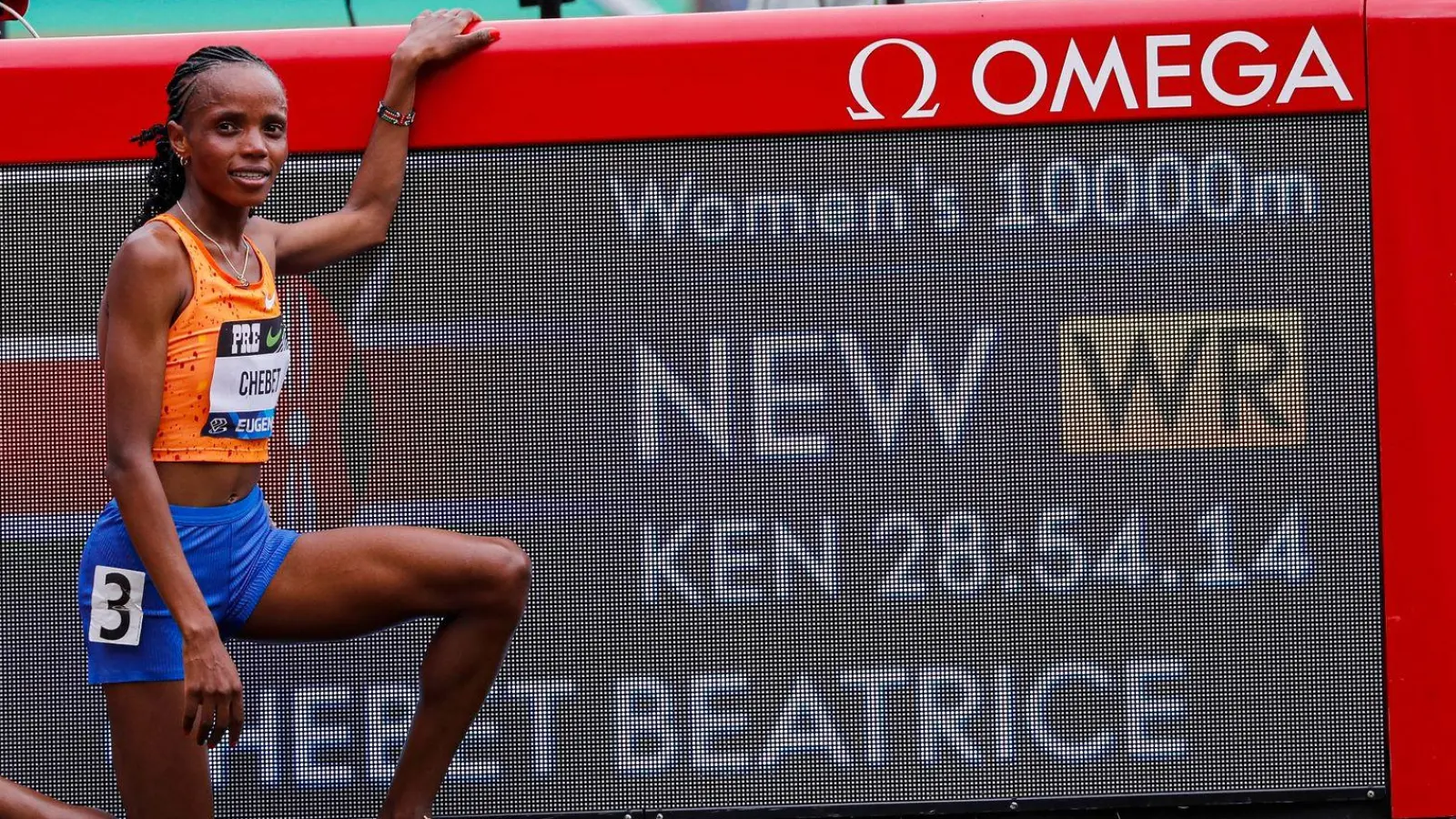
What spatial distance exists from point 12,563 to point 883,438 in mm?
1576

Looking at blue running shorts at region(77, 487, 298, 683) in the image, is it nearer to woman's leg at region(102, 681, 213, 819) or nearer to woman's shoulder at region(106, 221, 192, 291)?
woman's leg at region(102, 681, 213, 819)

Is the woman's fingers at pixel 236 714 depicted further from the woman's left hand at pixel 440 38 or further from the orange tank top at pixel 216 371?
the woman's left hand at pixel 440 38

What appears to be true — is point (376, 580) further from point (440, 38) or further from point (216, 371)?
point (440, 38)

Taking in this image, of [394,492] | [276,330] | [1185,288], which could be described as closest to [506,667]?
[394,492]

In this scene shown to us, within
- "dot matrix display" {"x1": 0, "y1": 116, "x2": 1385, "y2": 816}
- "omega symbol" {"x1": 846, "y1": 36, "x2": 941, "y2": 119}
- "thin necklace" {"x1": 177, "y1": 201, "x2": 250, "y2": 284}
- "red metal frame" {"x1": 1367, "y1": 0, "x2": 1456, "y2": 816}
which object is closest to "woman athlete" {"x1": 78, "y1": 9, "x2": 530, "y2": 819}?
"thin necklace" {"x1": 177, "y1": 201, "x2": 250, "y2": 284}

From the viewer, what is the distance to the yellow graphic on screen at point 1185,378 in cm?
267

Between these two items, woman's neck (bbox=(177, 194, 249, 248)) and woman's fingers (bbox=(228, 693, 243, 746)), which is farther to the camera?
woman's neck (bbox=(177, 194, 249, 248))

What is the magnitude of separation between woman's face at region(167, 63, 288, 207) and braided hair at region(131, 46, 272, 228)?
2 centimetres

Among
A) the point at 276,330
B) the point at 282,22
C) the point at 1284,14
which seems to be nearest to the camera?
the point at 276,330

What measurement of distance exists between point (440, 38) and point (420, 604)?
1.00 metres

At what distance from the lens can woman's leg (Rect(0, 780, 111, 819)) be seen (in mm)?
2520

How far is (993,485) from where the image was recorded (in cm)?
268

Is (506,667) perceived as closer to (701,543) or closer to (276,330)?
(701,543)

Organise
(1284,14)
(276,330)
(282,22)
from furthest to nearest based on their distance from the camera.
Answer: (282,22) < (1284,14) < (276,330)
